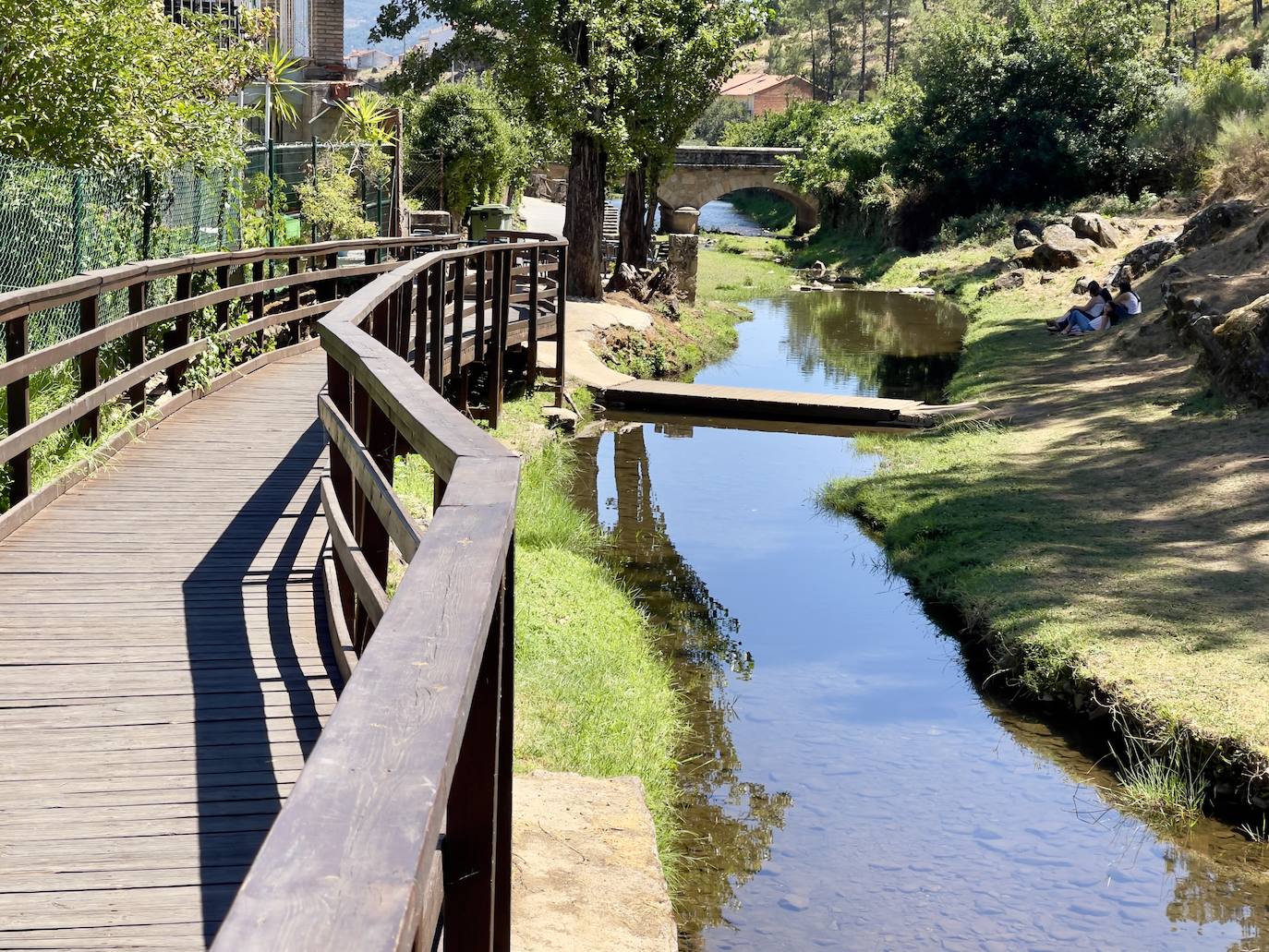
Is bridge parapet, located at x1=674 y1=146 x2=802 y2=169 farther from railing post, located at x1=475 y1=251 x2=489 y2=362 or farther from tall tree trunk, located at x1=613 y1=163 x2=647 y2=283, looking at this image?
railing post, located at x1=475 y1=251 x2=489 y2=362

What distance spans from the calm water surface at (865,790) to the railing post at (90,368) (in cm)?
388

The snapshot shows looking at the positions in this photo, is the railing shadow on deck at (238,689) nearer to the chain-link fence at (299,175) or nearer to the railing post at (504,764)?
the railing post at (504,764)

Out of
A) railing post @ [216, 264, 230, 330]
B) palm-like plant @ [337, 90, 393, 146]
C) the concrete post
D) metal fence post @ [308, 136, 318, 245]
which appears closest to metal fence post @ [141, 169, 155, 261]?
railing post @ [216, 264, 230, 330]

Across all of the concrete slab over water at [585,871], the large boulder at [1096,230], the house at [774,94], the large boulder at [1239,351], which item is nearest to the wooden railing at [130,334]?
the concrete slab over water at [585,871]

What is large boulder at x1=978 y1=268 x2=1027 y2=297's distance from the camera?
2912 cm

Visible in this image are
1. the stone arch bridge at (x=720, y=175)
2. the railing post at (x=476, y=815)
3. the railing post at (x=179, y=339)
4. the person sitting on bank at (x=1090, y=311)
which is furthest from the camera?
the stone arch bridge at (x=720, y=175)

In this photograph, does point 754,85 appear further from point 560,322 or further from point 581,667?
point 581,667

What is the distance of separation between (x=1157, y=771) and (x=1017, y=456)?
7578 millimetres

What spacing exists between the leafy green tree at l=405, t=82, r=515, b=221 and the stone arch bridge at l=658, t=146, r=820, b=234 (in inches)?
730

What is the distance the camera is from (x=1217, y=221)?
23016 mm

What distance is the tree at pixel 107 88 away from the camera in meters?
9.77

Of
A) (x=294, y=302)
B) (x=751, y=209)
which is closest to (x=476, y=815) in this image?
(x=294, y=302)

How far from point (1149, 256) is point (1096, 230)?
4491 mm

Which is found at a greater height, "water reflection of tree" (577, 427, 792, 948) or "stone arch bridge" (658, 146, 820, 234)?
"stone arch bridge" (658, 146, 820, 234)
